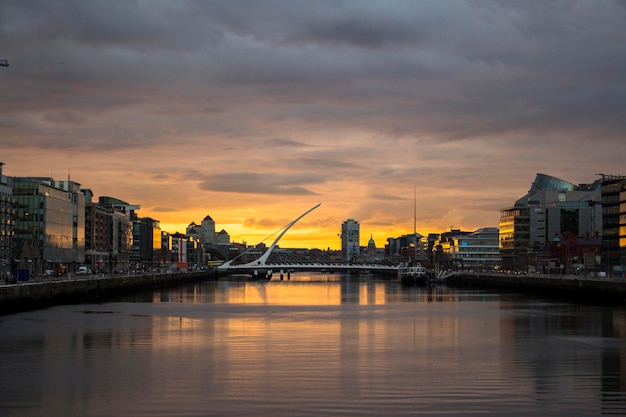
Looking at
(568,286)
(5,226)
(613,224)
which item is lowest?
(568,286)

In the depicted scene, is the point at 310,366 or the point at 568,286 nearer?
the point at 310,366

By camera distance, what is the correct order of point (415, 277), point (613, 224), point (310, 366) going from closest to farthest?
point (310, 366), point (613, 224), point (415, 277)

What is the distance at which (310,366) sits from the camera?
127ft

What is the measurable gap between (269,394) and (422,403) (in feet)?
16.0

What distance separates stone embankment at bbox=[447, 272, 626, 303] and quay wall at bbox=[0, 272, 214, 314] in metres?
47.4

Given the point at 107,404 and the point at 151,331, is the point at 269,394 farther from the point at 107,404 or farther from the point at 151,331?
the point at 151,331

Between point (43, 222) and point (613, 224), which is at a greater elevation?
point (613, 224)

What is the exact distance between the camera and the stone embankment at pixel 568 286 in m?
91.1

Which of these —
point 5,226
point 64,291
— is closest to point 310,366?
point 64,291

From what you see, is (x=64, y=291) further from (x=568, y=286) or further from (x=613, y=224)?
(x=613, y=224)

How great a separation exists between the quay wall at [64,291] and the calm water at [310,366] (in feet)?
10.0

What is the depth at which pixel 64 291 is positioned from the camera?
88562mm

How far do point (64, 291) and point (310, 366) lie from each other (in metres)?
54.4

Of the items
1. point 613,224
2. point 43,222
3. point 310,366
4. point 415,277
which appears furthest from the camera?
point 415,277
